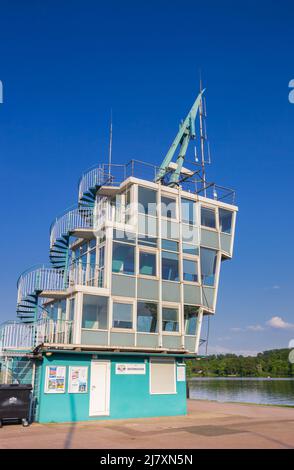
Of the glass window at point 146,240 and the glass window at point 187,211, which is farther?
the glass window at point 187,211

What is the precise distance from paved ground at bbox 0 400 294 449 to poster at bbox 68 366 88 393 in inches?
48.6

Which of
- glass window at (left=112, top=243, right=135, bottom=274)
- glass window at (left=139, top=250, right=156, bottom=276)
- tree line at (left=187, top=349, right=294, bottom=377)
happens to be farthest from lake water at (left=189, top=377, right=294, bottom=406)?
tree line at (left=187, top=349, right=294, bottom=377)

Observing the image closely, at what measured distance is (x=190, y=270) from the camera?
2084cm

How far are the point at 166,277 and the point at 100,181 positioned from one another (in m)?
5.52

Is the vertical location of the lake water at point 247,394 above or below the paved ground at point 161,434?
below

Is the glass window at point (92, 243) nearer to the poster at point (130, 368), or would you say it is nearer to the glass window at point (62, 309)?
the glass window at point (62, 309)

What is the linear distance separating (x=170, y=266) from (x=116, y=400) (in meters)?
6.12

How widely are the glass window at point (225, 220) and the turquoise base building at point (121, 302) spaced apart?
0.05 meters

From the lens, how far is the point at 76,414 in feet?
54.0

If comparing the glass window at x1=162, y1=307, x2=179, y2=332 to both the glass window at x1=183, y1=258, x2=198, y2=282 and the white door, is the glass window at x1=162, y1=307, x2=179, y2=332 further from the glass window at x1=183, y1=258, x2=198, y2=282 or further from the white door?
the white door

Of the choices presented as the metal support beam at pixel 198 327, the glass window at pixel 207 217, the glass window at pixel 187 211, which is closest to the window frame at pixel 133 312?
the metal support beam at pixel 198 327

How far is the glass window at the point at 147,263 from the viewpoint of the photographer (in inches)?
769

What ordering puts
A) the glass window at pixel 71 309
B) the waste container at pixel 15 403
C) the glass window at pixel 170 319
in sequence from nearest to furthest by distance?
the waste container at pixel 15 403 < the glass window at pixel 71 309 < the glass window at pixel 170 319

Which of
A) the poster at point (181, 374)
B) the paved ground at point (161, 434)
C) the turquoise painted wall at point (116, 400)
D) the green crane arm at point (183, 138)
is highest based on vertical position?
the green crane arm at point (183, 138)
